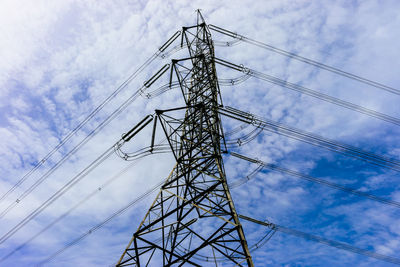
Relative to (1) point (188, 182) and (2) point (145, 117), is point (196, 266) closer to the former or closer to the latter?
(1) point (188, 182)

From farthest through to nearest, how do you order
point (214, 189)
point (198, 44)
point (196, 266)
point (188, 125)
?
point (198, 44)
point (188, 125)
point (214, 189)
point (196, 266)

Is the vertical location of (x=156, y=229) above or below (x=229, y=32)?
below

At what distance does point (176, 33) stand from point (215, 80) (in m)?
7.67

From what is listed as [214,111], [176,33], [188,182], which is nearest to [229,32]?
[176,33]

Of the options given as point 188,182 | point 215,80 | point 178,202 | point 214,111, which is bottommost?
point 178,202

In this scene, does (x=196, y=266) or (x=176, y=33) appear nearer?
(x=196, y=266)

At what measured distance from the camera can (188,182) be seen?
10.2 m

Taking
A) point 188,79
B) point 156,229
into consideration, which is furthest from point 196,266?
point 188,79

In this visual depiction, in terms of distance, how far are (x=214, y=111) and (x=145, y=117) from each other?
3.51m

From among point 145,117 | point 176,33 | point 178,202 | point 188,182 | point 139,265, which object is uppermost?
point 176,33

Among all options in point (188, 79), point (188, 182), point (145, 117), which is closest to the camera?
point (188, 182)

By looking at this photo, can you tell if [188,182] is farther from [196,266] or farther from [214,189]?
[196,266]

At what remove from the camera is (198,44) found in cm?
1578

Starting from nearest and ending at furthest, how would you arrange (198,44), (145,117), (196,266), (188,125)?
(196,266) < (145,117) < (188,125) < (198,44)
